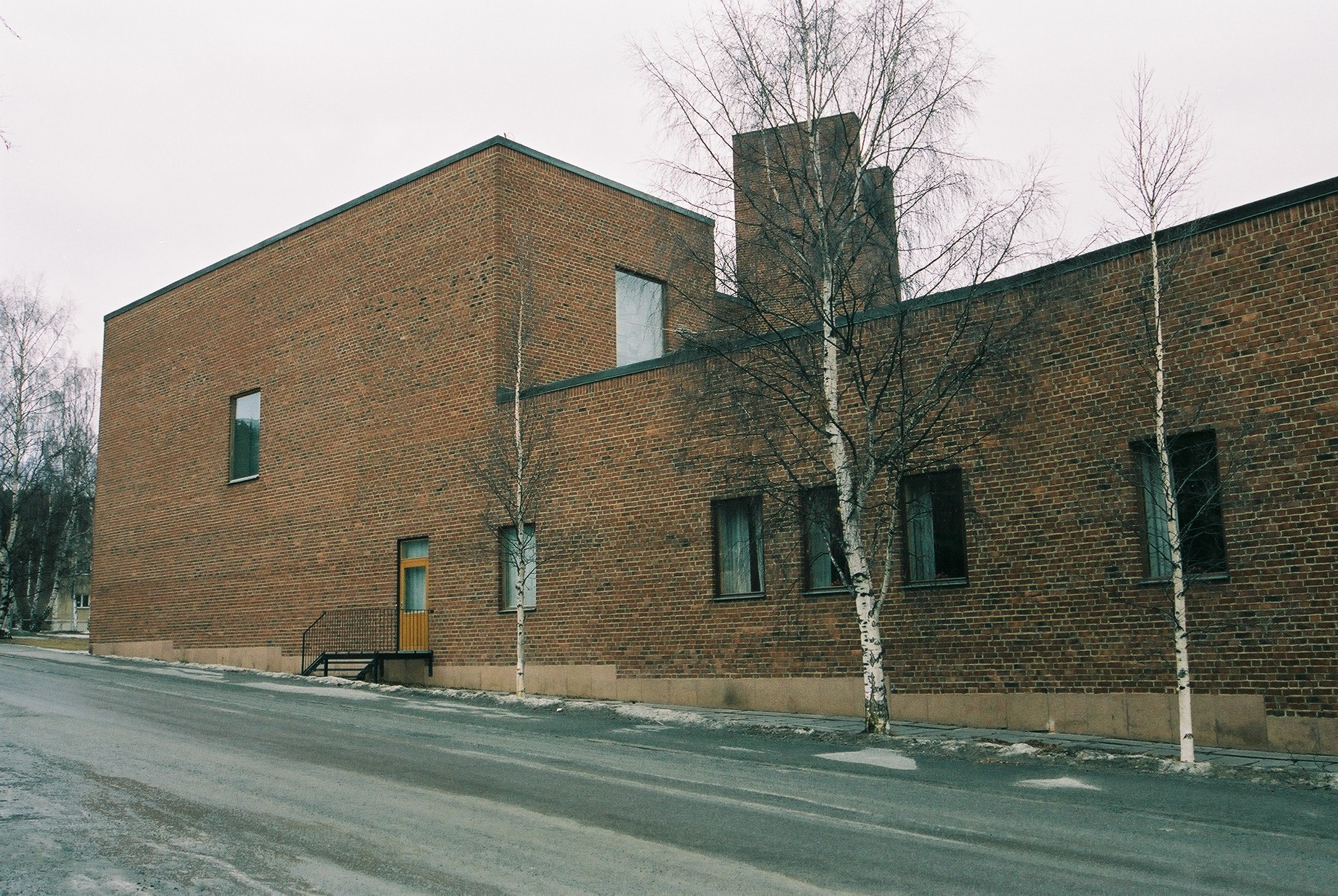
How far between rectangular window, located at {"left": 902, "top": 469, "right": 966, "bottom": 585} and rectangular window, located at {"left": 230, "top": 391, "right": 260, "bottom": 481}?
59.2ft

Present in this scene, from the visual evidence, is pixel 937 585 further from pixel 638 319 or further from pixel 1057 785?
pixel 638 319

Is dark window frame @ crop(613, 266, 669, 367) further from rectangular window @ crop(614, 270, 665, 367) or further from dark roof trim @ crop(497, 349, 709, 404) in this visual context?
dark roof trim @ crop(497, 349, 709, 404)

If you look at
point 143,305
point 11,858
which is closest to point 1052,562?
point 11,858

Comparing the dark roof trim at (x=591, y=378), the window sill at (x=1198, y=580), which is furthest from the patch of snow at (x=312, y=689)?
the window sill at (x=1198, y=580)

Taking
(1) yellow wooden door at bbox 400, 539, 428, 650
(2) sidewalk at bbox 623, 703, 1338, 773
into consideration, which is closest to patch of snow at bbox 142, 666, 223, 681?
(1) yellow wooden door at bbox 400, 539, 428, 650

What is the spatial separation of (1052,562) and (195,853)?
34.2ft

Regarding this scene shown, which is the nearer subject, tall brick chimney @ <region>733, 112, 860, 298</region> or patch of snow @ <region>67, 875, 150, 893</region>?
patch of snow @ <region>67, 875, 150, 893</region>

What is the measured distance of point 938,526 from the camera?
15.5 metres

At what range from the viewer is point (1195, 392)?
517 inches

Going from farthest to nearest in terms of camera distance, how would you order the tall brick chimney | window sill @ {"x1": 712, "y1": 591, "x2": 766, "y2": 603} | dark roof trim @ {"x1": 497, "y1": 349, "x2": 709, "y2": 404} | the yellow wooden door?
1. the yellow wooden door
2. dark roof trim @ {"x1": 497, "y1": 349, "x2": 709, "y2": 404}
3. window sill @ {"x1": 712, "y1": 591, "x2": 766, "y2": 603}
4. the tall brick chimney

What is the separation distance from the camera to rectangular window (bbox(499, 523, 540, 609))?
2058cm

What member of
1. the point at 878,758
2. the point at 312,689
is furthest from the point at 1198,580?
the point at 312,689

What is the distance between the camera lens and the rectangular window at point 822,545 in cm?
1609

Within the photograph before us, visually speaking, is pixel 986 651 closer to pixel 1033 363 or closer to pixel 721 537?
pixel 1033 363
